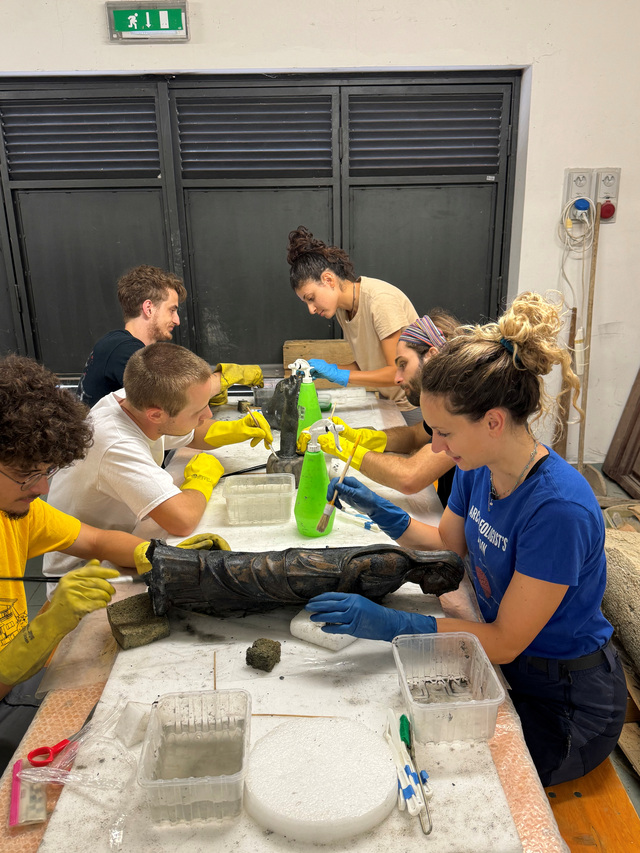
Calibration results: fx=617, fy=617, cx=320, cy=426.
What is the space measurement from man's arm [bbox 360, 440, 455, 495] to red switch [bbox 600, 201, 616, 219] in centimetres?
261

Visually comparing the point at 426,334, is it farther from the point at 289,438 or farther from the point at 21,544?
the point at 21,544

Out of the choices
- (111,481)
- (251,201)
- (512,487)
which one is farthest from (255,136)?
(512,487)

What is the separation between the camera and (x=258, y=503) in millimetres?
1889

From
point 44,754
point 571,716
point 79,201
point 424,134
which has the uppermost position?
point 424,134

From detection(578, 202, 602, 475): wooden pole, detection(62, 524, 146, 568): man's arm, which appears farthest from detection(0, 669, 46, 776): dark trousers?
detection(578, 202, 602, 475): wooden pole

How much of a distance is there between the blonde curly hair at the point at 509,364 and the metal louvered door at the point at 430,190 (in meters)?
2.94

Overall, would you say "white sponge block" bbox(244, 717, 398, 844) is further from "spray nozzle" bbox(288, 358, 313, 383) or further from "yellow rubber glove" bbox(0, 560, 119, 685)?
"spray nozzle" bbox(288, 358, 313, 383)

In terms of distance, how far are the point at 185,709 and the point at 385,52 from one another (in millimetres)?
3879

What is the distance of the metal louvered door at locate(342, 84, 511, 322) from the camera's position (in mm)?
3936

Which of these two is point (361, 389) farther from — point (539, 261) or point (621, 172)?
point (621, 172)

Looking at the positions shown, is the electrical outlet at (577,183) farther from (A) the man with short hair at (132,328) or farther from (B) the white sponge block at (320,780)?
(B) the white sponge block at (320,780)

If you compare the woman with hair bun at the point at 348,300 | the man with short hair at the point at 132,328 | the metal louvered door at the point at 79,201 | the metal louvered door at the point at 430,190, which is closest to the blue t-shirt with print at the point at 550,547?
the woman with hair bun at the point at 348,300

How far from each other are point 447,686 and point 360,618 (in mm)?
218

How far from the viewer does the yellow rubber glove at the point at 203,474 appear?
2.04 meters
